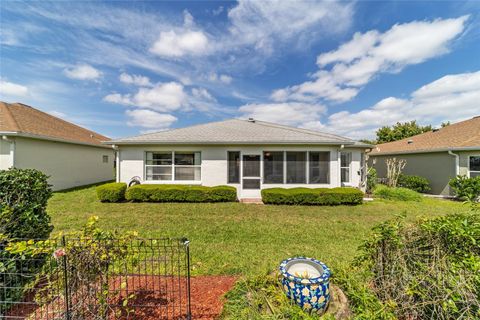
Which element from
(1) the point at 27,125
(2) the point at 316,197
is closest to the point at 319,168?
(2) the point at 316,197

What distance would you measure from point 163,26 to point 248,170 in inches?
298

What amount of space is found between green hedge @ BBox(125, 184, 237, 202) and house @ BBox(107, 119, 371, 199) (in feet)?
3.53

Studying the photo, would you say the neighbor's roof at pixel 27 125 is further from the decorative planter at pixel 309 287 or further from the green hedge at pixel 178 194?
the decorative planter at pixel 309 287

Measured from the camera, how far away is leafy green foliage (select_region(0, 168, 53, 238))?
9.23ft

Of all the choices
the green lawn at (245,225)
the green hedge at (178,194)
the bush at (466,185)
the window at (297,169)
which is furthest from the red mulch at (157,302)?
the bush at (466,185)

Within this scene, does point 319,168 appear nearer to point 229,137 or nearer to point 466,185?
point 229,137

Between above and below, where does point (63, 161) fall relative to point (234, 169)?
above

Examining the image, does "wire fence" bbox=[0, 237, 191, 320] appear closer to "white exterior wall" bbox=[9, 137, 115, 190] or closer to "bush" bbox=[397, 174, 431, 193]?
"white exterior wall" bbox=[9, 137, 115, 190]

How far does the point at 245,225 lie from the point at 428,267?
181 inches

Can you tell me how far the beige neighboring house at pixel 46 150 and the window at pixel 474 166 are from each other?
23277mm

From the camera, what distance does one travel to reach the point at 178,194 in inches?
365

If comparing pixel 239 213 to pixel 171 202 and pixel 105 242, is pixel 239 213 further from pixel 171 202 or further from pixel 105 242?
pixel 105 242

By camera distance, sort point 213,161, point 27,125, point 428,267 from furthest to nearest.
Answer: point 27,125
point 213,161
point 428,267

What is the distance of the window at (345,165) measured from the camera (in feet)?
37.1
